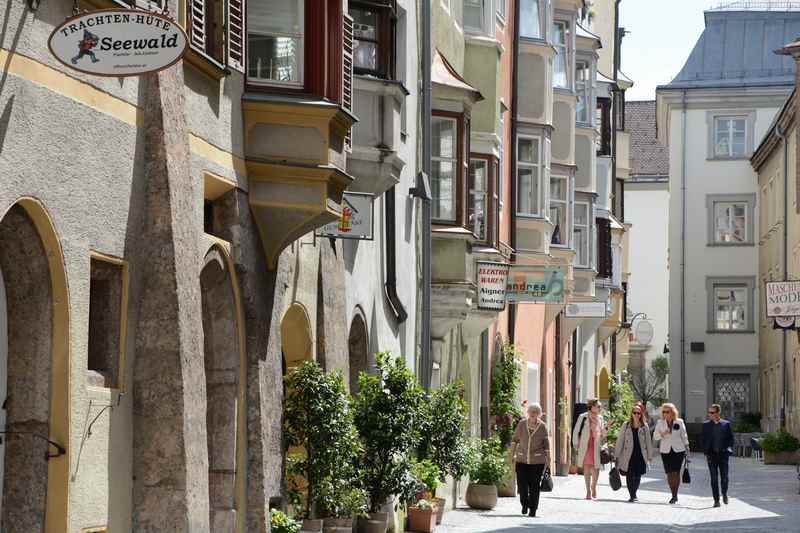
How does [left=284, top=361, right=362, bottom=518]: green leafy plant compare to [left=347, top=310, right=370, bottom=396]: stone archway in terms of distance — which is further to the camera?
[left=347, top=310, right=370, bottom=396]: stone archway

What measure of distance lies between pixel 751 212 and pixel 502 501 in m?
41.4

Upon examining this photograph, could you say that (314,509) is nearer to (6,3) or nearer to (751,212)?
(6,3)

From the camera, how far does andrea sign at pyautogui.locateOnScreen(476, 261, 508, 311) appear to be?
2606 cm

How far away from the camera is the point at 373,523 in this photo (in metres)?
18.6

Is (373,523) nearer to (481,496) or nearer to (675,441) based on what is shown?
(481,496)

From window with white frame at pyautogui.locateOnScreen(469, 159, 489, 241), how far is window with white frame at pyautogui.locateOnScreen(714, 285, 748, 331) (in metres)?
42.0

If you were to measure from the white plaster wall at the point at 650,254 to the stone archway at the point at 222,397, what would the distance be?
7703cm

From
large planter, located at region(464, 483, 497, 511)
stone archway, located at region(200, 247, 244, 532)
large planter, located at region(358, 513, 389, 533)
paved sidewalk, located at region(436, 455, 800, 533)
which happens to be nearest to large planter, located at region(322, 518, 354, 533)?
large planter, located at region(358, 513, 389, 533)

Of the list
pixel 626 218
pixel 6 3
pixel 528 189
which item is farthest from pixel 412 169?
pixel 626 218

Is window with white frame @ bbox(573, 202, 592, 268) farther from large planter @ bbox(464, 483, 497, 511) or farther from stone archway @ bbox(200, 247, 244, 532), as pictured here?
stone archway @ bbox(200, 247, 244, 532)

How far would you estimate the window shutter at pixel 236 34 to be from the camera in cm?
1373

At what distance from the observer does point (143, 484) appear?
11984mm

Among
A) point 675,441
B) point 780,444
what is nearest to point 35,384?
point 675,441

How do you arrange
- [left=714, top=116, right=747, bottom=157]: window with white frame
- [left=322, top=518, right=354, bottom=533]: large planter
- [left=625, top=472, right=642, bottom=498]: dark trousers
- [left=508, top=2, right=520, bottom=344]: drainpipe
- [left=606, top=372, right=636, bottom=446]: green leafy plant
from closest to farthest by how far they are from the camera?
1. [left=322, top=518, right=354, bottom=533]: large planter
2. [left=625, top=472, right=642, bottom=498]: dark trousers
3. [left=508, top=2, right=520, bottom=344]: drainpipe
4. [left=606, top=372, right=636, bottom=446]: green leafy plant
5. [left=714, top=116, right=747, bottom=157]: window with white frame
